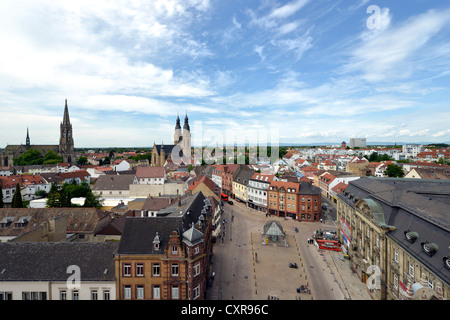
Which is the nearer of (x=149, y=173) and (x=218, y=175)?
(x=149, y=173)

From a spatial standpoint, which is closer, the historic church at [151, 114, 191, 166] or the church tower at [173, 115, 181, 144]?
the historic church at [151, 114, 191, 166]

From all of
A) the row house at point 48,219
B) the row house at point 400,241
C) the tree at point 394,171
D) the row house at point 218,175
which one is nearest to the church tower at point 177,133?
the row house at point 218,175

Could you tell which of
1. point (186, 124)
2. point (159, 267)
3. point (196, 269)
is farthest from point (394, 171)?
point (186, 124)

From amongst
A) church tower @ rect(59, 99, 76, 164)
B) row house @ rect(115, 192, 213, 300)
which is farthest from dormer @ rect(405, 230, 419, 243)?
church tower @ rect(59, 99, 76, 164)

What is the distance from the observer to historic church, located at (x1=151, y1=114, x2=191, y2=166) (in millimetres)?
154625

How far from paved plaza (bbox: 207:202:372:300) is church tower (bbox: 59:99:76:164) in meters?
150

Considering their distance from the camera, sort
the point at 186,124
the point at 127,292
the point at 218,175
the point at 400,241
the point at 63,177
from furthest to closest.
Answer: the point at 186,124, the point at 63,177, the point at 218,175, the point at 400,241, the point at 127,292

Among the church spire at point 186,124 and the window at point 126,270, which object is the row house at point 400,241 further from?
the church spire at point 186,124

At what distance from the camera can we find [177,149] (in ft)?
545

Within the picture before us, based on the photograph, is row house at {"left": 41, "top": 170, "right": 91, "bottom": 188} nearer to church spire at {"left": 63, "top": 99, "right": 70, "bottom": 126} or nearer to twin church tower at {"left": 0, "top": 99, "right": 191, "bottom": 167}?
twin church tower at {"left": 0, "top": 99, "right": 191, "bottom": 167}

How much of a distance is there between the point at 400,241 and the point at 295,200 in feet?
114

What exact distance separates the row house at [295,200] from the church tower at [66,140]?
5818 inches

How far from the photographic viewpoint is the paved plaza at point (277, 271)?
2886 centimetres

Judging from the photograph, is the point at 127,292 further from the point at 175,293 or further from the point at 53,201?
the point at 53,201
